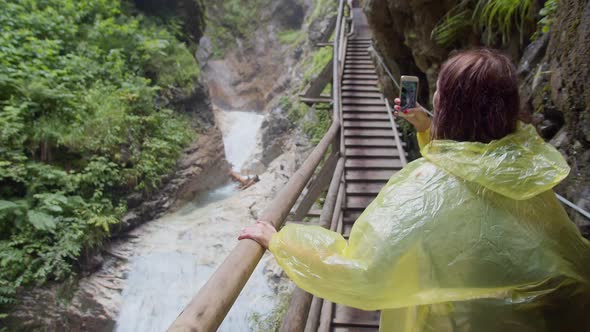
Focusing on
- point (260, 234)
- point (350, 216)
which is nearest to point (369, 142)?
point (350, 216)

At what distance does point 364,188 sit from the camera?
533 centimetres

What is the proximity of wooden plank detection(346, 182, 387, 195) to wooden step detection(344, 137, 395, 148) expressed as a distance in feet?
3.64

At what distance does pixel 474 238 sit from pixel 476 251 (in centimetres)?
3

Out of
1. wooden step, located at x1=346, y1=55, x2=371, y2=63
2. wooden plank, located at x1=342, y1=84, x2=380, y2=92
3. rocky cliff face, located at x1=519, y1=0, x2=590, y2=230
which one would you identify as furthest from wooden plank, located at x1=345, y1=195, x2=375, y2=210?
wooden step, located at x1=346, y1=55, x2=371, y2=63

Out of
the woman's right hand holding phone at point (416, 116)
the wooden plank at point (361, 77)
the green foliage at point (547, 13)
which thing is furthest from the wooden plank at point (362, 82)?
the woman's right hand holding phone at point (416, 116)

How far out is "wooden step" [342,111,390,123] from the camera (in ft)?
23.6

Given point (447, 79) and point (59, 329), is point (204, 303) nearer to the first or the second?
point (447, 79)

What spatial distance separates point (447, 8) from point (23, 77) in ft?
21.8

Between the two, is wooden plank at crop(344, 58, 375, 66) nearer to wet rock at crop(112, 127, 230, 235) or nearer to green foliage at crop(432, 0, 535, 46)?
wet rock at crop(112, 127, 230, 235)

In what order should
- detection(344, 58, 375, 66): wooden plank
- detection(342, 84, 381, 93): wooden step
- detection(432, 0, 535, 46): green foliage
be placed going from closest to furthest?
detection(432, 0, 535, 46): green foliage → detection(342, 84, 381, 93): wooden step → detection(344, 58, 375, 66): wooden plank

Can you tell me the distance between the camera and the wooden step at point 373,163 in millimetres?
5758

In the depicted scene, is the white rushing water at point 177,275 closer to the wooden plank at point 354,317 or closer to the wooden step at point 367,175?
the wooden step at point 367,175

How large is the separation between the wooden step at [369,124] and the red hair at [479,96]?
591 cm

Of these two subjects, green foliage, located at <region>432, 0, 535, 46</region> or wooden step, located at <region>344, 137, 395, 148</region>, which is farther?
wooden step, located at <region>344, 137, 395, 148</region>
